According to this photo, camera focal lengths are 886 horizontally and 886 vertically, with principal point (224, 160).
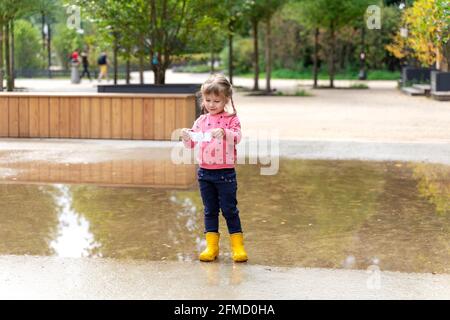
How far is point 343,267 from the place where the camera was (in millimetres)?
6277

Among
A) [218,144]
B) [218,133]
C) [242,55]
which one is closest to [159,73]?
[218,144]

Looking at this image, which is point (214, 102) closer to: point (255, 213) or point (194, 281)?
point (194, 281)

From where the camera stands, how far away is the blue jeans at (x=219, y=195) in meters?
6.54

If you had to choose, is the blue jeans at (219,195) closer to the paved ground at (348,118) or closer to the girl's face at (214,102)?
the girl's face at (214,102)

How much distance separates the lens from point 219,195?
6.61 metres

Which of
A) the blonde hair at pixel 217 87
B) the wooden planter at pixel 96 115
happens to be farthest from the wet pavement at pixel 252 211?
the wooden planter at pixel 96 115

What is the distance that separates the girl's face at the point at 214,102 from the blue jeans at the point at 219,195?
465mm

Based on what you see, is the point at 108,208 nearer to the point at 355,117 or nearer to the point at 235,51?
the point at 355,117

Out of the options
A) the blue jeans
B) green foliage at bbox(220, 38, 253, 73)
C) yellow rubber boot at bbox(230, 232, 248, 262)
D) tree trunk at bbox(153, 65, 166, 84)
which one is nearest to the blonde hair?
the blue jeans

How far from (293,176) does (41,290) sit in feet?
19.1

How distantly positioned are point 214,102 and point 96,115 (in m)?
9.01

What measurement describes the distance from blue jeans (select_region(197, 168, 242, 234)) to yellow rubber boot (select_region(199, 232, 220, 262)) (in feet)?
0.18

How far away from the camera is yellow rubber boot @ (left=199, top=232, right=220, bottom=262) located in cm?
646

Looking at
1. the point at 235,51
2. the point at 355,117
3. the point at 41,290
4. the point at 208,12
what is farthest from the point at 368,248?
the point at 235,51
